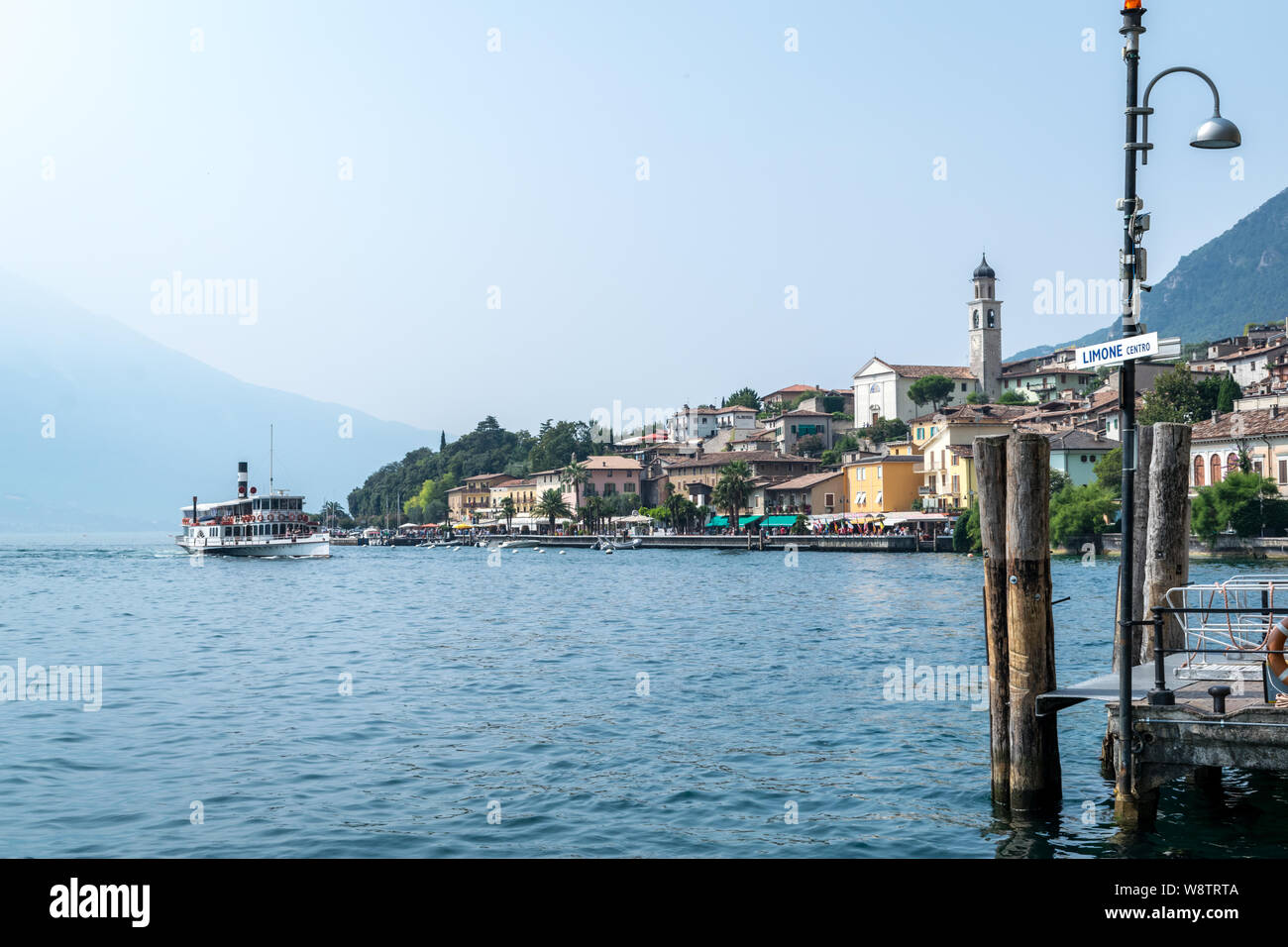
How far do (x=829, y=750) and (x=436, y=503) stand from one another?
184871 millimetres

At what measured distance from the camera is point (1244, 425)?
7819 centimetres

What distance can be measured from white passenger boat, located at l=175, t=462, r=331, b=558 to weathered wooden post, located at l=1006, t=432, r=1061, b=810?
99.7 m

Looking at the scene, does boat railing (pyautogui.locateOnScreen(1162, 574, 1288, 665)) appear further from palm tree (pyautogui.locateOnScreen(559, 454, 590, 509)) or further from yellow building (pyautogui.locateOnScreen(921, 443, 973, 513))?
palm tree (pyautogui.locateOnScreen(559, 454, 590, 509))

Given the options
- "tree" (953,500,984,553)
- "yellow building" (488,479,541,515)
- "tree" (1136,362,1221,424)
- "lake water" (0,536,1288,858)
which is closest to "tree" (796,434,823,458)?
"yellow building" (488,479,541,515)

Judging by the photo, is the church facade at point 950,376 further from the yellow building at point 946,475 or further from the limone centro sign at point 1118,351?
the limone centro sign at point 1118,351

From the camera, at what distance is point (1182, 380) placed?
98125mm

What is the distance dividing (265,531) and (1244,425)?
256 feet

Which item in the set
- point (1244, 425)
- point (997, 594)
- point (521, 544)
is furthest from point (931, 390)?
point (997, 594)

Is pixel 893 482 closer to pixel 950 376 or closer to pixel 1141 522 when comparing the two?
pixel 950 376
